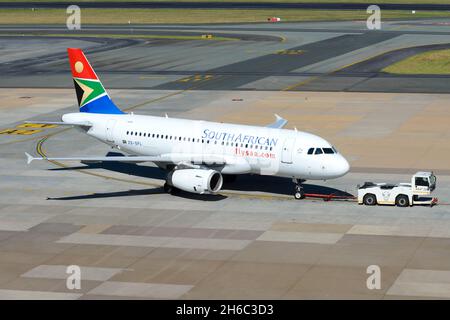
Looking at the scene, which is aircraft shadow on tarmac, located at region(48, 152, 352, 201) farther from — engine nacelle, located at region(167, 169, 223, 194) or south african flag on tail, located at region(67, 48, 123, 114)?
south african flag on tail, located at region(67, 48, 123, 114)

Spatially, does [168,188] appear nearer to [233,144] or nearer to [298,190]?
[233,144]

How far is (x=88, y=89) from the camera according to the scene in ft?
256

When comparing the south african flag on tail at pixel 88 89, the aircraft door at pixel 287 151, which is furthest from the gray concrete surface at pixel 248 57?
the aircraft door at pixel 287 151

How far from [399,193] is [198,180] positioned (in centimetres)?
1307

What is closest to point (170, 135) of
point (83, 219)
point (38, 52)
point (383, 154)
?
point (83, 219)

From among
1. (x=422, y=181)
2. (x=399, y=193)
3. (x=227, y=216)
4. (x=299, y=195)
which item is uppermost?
(x=422, y=181)

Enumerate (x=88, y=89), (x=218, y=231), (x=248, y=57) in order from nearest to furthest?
(x=218, y=231), (x=88, y=89), (x=248, y=57)

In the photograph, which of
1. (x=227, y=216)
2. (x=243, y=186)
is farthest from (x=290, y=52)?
(x=227, y=216)

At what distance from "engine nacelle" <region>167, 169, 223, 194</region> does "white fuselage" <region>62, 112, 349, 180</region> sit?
1929 millimetres

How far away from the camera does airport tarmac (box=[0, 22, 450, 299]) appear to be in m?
51.8

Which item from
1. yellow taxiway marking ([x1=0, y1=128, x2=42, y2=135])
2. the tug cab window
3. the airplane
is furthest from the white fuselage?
yellow taxiway marking ([x1=0, y1=128, x2=42, y2=135])

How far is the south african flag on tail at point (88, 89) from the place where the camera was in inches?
3044
